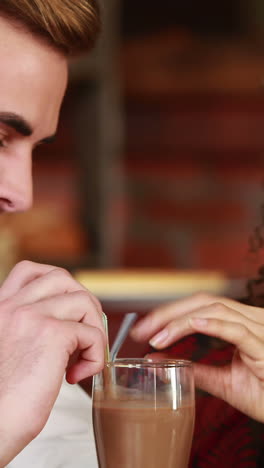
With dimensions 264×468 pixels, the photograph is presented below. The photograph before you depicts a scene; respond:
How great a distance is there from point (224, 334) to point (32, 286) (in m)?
0.27

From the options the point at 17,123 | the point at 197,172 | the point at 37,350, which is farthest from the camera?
the point at 197,172

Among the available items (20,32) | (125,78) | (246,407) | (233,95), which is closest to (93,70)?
(125,78)

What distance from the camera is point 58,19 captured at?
1264 mm

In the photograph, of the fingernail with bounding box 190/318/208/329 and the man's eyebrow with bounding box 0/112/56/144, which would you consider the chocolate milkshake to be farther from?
the man's eyebrow with bounding box 0/112/56/144

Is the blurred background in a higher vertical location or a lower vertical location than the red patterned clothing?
higher

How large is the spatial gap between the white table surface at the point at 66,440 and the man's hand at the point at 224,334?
244 mm

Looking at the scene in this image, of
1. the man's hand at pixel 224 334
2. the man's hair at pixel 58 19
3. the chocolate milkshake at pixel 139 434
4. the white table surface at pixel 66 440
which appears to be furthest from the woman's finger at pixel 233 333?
the man's hair at pixel 58 19

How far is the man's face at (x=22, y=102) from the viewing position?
47.6 inches

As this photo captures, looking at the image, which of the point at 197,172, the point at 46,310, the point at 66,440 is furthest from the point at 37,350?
the point at 197,172

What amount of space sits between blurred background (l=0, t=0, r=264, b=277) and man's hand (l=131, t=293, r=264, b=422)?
10.5 feet

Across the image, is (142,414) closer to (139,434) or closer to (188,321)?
(139,434)

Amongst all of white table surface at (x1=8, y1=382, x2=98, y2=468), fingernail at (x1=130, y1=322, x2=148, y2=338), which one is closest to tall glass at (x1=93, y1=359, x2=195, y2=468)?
fingernail at (x1=130, y1=322, x2=148, y2=338)

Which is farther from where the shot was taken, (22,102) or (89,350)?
(22,102)

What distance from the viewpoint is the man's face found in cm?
121
